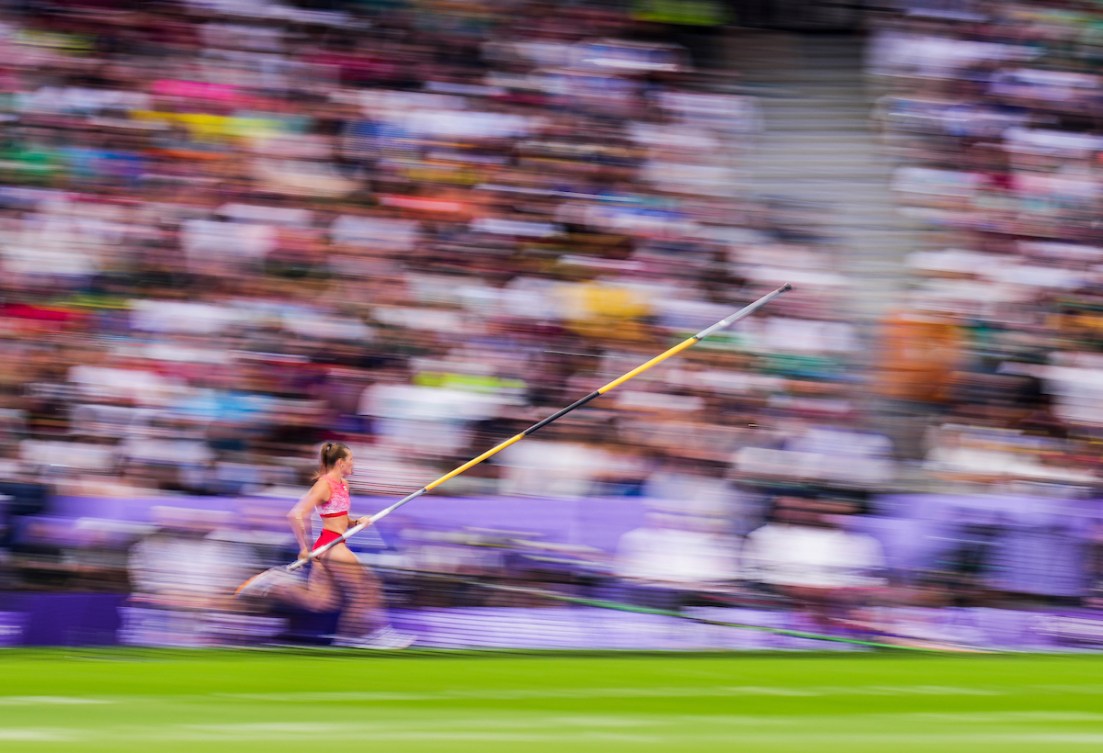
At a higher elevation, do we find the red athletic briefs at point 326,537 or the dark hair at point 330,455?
the dark hair at point 330,455

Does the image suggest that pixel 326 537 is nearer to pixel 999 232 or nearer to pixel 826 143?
pixel 999 232

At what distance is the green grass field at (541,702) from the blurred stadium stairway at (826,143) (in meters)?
3.26

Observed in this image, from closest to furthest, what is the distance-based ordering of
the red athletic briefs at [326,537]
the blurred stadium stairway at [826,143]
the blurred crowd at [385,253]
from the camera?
1. the red athletic briefs at [326,537]
2. the blurred crowd at [385,253]
3. the blurred stadium stairway at [826,143]

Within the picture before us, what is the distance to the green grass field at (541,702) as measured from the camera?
17.2ft

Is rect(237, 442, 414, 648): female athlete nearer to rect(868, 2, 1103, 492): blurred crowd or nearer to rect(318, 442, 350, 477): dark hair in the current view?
rect(318, 442, 350, 477): dark hair

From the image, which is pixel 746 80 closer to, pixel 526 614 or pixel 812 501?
pixel 812 501

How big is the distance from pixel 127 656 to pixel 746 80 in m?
5.69

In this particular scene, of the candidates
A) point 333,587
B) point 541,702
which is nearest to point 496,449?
point 333,587

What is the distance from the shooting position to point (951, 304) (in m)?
9.12

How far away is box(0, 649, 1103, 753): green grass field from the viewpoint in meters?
5.23

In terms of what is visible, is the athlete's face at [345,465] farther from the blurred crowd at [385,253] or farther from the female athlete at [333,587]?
the blurred crowd at [385,253]

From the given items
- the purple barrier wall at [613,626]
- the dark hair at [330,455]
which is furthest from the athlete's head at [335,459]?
the purple barrier wall at [613,626]

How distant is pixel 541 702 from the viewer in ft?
20.0

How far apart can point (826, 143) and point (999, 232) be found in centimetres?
160
